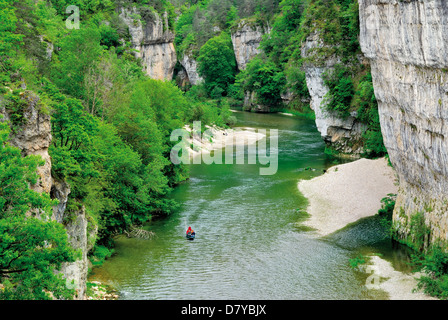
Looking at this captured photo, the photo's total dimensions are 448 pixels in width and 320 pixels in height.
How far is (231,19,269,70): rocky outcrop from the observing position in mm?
109062

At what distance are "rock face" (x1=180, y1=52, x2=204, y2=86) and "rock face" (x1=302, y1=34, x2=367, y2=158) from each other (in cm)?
6250

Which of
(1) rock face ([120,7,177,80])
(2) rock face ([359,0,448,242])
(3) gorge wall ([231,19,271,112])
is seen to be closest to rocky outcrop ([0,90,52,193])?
(2) rock face ([359,0,448,242])

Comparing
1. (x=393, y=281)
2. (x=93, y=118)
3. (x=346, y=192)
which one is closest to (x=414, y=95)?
(x=393, y=281)

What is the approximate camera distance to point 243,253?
29.1m

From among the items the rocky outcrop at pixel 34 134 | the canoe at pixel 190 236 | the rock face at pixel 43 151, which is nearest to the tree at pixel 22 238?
the rock face at pixel 43 151

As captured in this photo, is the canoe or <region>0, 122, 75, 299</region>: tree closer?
<region>0, 122, 75, 299</region>: tree

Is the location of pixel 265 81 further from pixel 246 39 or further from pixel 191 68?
pixel 191 68

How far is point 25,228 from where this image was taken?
14094 millimetres

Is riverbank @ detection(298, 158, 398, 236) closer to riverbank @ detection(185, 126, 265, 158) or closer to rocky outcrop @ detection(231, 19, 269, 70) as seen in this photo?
riverbank @ detection(185, 126, 265, 158)

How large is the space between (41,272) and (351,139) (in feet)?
151

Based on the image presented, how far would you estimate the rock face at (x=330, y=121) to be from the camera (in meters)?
55.1

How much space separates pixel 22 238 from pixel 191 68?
108 metres
